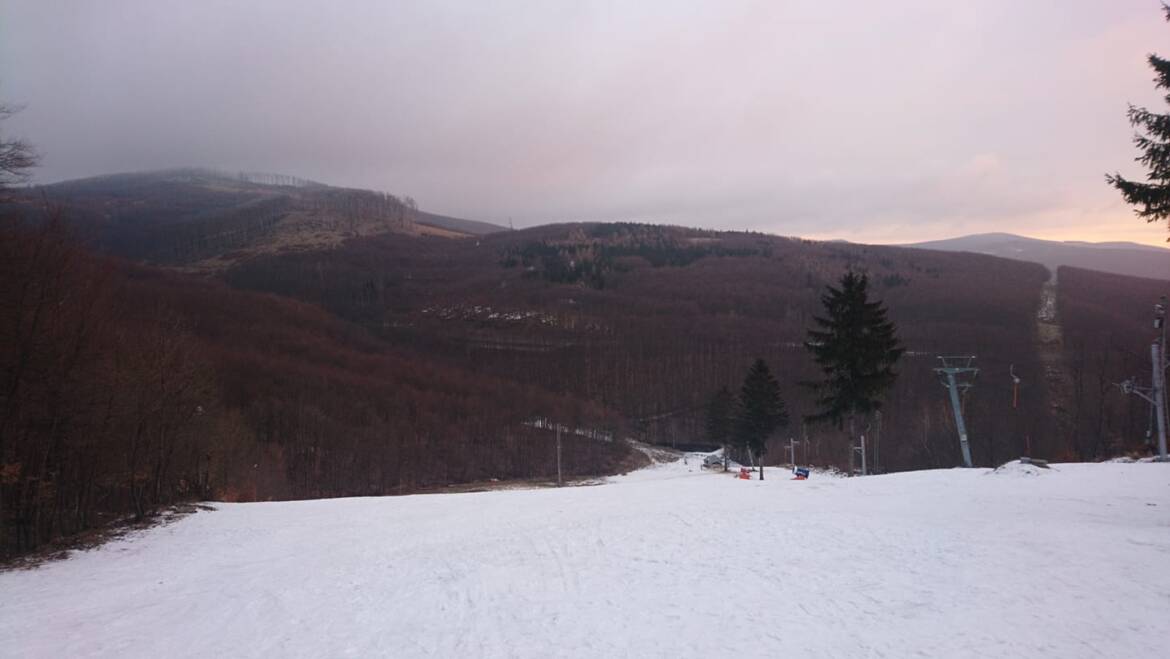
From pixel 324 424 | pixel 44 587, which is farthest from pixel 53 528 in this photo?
pixel 324 424

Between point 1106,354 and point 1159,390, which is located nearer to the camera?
point 1159,390

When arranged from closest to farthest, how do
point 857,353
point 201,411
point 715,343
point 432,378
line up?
1. point 201,411
2. point 857,353
3. point 432,378
4. point 715,343

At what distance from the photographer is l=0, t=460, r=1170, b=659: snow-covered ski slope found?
332 inches

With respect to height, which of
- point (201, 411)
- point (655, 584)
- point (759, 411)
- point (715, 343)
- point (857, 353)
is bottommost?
point (759, 411)

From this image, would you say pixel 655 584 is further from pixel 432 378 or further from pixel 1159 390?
pixel 432 378

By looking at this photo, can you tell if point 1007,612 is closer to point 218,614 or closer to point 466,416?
point 218,614

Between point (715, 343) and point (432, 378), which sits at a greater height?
point (715, 343)

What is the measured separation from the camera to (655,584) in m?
10.8

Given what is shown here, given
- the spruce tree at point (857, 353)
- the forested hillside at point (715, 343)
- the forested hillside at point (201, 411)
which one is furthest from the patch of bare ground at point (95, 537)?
the forested hillside at point (715, 343)

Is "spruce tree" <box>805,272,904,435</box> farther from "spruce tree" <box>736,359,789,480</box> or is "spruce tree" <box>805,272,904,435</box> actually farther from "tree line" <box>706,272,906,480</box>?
"spruce tree" <box>736,359,789,480</box>

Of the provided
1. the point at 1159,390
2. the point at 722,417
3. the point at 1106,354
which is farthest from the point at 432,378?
the point at 1159,390

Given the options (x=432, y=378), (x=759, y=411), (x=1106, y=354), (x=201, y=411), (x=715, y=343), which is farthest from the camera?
(x=715, y=343)

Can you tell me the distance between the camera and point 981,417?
69.9 m

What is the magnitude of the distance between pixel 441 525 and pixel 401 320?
174555 millimetres
